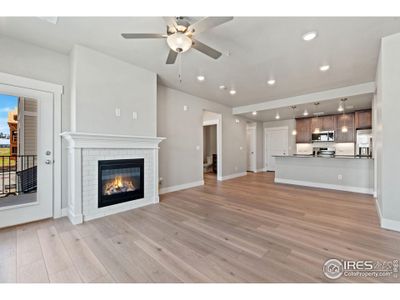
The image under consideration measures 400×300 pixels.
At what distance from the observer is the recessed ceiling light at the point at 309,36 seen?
2340 millimetres

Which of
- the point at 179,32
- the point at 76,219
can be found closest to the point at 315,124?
the point at 179,32

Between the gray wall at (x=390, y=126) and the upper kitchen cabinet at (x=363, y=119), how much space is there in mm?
4776

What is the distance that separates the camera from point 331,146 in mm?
7129


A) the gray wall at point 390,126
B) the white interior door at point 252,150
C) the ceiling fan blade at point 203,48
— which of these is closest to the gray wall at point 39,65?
the ceiling fan blade at point 203,48

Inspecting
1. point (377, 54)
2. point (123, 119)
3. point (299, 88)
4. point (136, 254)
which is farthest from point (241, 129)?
point (136, 254)

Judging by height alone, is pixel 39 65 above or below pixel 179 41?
above

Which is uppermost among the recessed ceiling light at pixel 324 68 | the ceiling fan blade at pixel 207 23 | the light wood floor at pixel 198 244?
the recessed ceiling light at pixel 324 68

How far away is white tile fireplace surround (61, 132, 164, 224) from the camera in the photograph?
2666 millimetres

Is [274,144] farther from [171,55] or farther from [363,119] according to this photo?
[171,55]

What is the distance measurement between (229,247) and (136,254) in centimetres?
102

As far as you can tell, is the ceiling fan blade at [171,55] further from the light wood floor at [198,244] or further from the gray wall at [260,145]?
the gray wall at [260,145]

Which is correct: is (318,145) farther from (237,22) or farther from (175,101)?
(237,22)

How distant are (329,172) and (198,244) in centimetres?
462
